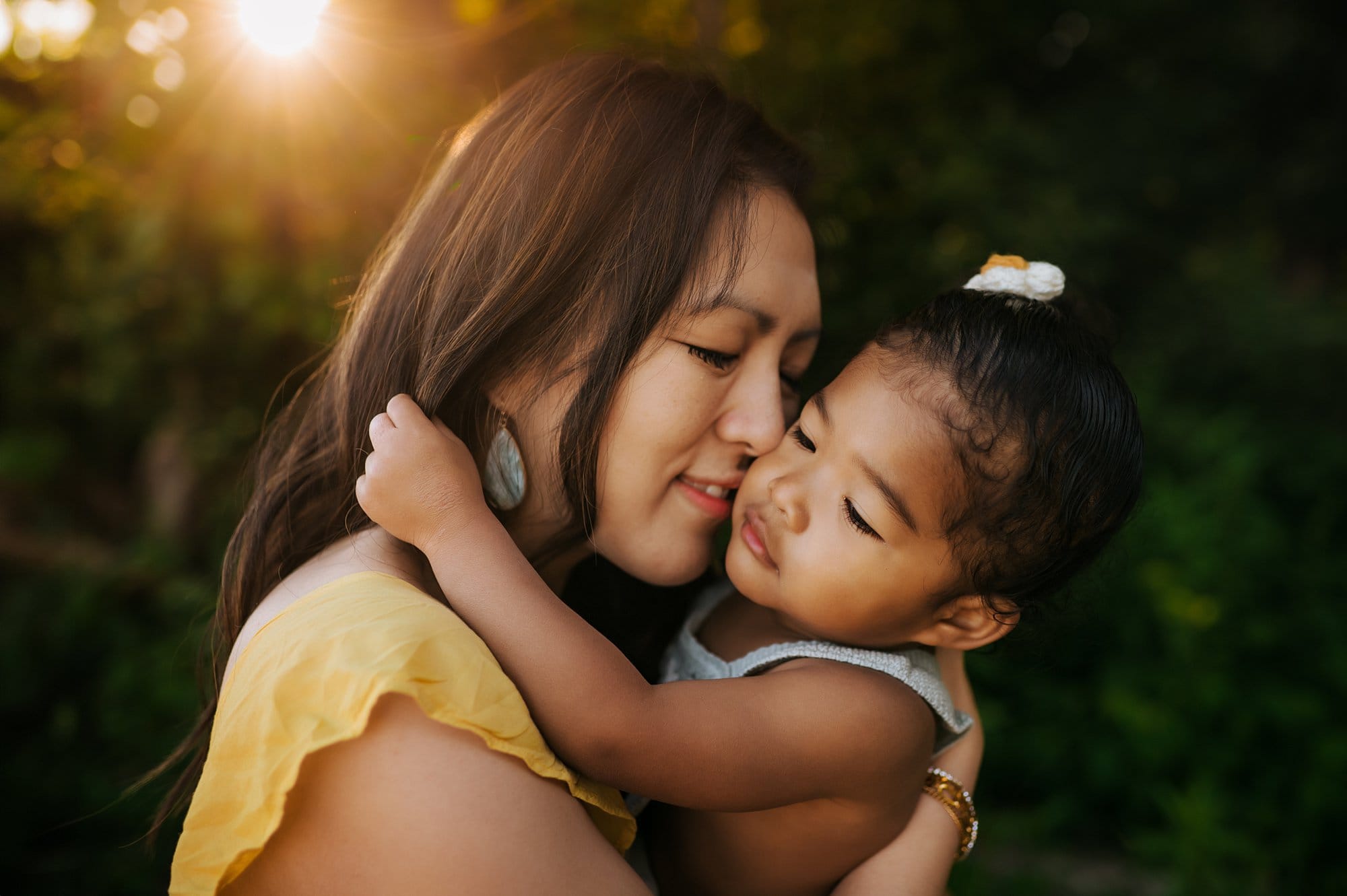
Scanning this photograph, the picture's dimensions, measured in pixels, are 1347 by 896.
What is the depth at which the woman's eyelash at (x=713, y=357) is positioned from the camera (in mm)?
1717

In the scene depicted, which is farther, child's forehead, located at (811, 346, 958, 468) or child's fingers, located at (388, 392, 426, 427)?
child's forehead, located at (811, 346, 958, 468)

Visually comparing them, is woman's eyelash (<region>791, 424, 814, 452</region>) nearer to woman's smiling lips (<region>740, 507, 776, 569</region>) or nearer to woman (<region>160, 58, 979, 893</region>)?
woman (<region>160, 58, 979, 893</region>)

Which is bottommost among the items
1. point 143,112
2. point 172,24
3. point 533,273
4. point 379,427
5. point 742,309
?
point 379,427

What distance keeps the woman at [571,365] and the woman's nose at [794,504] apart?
99mm

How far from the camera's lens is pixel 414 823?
115cm

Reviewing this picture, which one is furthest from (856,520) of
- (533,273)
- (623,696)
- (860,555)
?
(533,273)

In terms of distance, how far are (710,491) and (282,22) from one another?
176 cm

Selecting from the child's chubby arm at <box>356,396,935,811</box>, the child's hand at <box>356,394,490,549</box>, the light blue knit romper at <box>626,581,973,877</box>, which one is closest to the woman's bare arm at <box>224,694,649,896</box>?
the child's chubby arm at <box>356,396,935,811</box>

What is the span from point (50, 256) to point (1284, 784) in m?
5.96

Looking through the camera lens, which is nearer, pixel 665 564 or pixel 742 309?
pixel 742 309

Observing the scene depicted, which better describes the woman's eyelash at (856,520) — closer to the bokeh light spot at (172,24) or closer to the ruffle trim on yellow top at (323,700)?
the ruffle trim on yellow top at (323,700)

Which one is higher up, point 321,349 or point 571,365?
point 571,365

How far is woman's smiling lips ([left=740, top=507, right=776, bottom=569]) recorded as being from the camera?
6.06ft

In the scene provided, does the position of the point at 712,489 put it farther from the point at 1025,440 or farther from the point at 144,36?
the point at 144,36
